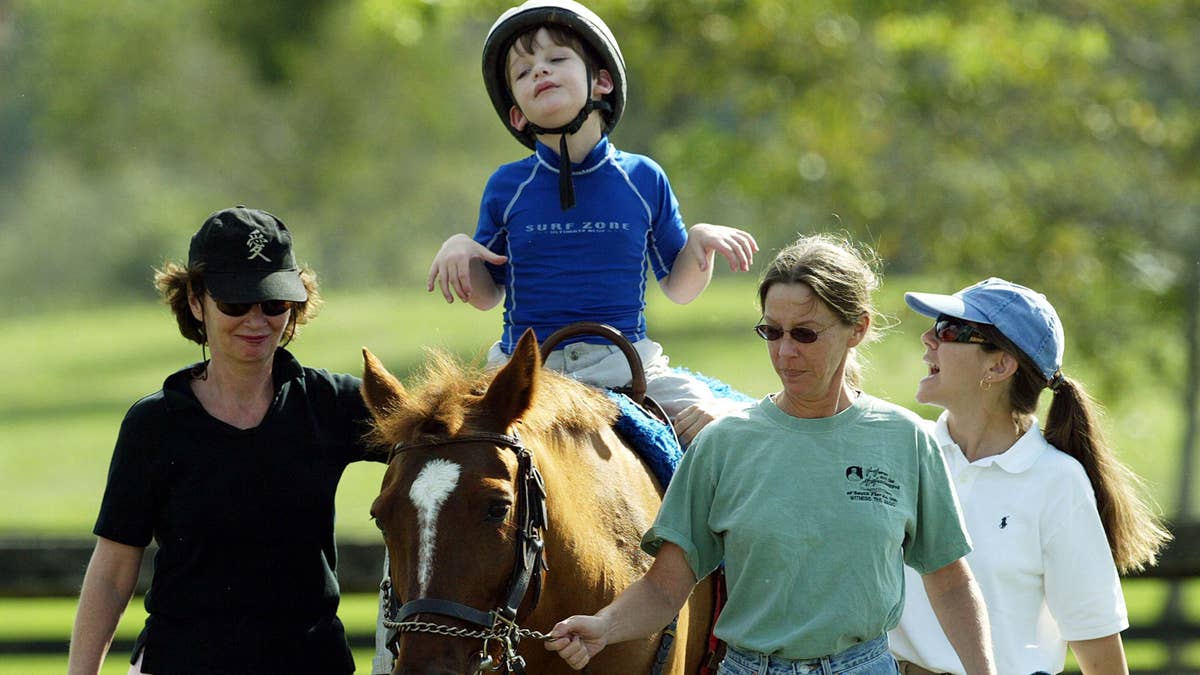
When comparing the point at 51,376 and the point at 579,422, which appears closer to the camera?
the point at 579,422

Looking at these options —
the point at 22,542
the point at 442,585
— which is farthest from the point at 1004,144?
the point at 442,585

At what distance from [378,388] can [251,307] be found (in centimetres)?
51

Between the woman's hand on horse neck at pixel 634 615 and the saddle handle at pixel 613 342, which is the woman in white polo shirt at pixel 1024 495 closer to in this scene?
the saddle handle at pixel 613 342

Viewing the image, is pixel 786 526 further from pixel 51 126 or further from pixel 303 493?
pixel 51 126

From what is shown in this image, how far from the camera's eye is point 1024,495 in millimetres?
3801

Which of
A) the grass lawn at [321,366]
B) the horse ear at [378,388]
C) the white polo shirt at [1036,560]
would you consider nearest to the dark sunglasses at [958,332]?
the white polo shirt at [1036,560]

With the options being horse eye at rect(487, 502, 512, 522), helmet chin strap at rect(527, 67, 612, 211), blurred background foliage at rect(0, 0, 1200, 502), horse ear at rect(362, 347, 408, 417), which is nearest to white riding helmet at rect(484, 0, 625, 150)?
helmet chin strap at rect(527, 67, 612, 211)

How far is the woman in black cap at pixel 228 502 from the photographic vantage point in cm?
379

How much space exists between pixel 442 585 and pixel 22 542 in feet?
21.4

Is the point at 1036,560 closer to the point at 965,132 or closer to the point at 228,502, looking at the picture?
the point at 228,502

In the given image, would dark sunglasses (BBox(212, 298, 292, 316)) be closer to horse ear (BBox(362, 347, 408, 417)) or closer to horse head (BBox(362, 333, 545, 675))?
horse ear (BBox(362, 347, 408, 417))

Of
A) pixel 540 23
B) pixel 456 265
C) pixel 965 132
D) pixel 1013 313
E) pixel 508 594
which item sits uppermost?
pixel 965 132

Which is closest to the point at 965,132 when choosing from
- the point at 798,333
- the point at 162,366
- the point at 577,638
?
the point at 798,333

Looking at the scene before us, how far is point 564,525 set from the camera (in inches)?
136
